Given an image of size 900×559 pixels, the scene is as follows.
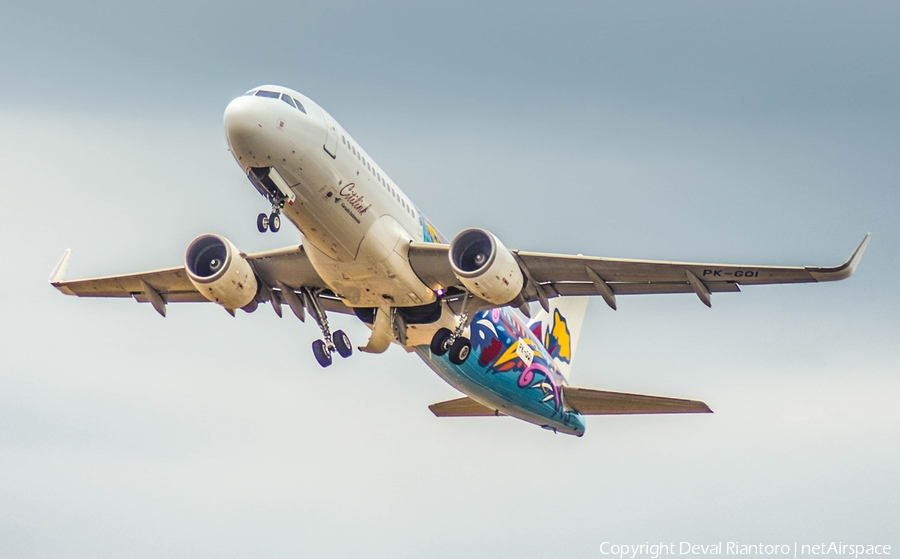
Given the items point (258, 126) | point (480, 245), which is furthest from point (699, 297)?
point (258, 126)

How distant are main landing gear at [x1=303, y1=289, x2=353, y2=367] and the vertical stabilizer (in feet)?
35.1

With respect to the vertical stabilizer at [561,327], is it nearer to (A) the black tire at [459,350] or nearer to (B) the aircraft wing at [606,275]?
(A) the black tire at [459,350]

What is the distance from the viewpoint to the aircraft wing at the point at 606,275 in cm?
2827

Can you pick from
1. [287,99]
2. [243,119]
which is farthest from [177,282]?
[243,119]

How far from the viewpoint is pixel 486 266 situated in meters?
28.3

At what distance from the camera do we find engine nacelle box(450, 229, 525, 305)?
93.1ft

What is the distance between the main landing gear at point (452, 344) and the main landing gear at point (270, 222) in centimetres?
639

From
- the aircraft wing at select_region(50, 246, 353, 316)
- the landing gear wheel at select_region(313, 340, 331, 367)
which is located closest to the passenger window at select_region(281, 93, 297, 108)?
the aircraft wing at select_region(50, 246, 353, 316)

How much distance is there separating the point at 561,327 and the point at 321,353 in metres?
14.3

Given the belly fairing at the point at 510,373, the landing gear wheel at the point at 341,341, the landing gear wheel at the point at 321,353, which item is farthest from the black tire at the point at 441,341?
the landing gear wheel at the point at 321,353

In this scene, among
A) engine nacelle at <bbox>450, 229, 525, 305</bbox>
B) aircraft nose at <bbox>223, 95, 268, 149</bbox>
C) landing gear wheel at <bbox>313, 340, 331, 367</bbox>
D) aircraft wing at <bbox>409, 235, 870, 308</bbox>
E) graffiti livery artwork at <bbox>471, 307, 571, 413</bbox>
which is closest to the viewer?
aircraft nose at <bbox>223, 95, 268, 149</bbox>

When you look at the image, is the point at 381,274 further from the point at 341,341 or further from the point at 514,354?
the point at 514,354

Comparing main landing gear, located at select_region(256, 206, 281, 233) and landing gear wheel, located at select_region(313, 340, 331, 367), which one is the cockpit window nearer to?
main landing gear, located at select_region(256, 206, 281, 233)

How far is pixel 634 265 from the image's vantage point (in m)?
29.1
